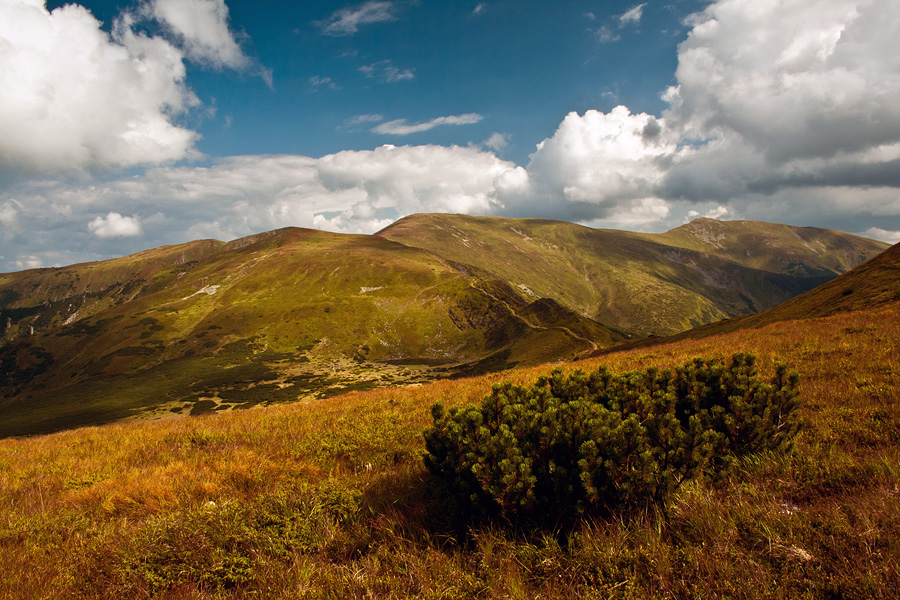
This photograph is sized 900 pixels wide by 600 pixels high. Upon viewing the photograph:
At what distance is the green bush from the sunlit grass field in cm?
25

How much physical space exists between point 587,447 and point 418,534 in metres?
2.30

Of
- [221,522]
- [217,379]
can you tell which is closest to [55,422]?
[217,379]

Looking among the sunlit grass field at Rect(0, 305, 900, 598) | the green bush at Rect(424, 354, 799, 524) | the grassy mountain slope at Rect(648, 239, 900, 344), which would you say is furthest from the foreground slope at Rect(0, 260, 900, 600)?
the grassy mountain slope at Rect(648, 239, 900, 344)

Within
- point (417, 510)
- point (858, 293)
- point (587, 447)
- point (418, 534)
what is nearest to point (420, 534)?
point (418, 534)

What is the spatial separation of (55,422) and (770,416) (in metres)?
211

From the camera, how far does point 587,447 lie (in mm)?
4039

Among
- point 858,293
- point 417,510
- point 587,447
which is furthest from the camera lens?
point 858,293

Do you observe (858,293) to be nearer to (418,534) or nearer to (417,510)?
(417,510)

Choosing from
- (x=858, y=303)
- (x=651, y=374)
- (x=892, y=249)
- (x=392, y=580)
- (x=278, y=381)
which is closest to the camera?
(x=392, y=580)

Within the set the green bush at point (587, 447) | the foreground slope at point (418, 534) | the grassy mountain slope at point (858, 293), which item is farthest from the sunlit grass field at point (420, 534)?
the grassy mountain slope at point (858, 293)

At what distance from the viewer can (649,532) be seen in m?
3.69

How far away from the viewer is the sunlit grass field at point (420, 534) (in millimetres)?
3174

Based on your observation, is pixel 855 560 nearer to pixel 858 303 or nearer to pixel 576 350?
pixel 858 303

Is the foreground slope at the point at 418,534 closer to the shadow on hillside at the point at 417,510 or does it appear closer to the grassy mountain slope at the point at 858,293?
the shadow on hillside at the point at 417,510
